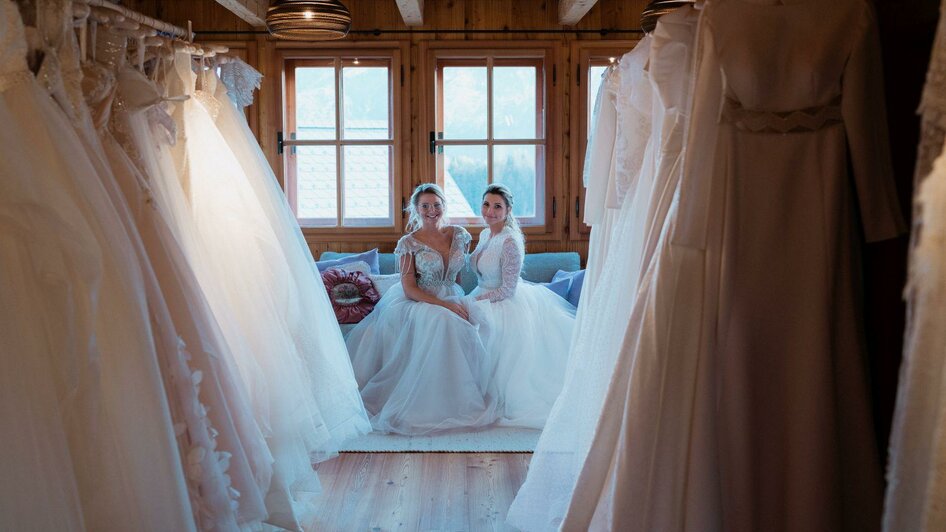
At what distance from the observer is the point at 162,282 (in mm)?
2486

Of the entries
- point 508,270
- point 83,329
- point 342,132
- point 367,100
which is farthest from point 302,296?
point 367,100

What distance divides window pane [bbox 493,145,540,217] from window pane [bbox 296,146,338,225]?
104 centimetres

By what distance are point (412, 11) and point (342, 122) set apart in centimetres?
98

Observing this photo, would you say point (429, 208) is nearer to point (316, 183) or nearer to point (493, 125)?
point (493, 125)

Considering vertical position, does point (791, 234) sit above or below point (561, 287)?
above

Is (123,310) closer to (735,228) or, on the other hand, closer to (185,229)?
(185,229)

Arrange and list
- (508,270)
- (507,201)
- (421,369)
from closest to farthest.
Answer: (421,369) → (508,270) → (507,201)

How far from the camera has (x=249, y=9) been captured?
16.1 ft

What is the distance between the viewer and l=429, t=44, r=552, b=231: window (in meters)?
5.68

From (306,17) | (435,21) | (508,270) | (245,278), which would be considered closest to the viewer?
(245,278)

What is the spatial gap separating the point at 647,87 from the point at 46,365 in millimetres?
2014

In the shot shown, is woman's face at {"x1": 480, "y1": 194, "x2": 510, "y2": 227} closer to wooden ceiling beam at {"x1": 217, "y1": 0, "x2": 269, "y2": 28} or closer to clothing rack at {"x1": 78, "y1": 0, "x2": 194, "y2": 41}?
wooden ceiling beam at {"x1": 217, "y1": 0, "x2": 269, "y2": 28}

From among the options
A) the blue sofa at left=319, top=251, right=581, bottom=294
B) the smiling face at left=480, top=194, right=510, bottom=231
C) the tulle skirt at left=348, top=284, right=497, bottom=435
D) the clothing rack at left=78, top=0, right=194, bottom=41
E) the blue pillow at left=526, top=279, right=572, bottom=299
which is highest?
the clothing rack at left=78, top=0, right=194, bottom=41

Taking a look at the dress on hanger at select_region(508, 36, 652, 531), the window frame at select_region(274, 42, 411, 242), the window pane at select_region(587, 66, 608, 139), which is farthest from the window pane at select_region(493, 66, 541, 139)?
the dress on hanger at select_region(508, 36, 652, 531)
